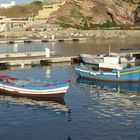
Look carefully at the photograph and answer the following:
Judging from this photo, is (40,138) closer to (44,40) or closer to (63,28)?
(44,40)

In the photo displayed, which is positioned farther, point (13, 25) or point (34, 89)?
point (13, 25)

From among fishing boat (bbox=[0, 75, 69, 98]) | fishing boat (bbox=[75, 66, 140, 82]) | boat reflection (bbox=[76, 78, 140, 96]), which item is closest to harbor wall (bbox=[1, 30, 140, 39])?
fishing boat (bbox=[75, 66, 140, 82])

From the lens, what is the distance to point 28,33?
161 metres

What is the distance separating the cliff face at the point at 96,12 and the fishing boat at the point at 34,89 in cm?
13045

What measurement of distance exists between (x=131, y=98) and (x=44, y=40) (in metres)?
87.0

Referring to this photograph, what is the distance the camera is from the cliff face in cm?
17862

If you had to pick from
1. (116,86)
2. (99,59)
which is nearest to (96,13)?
(99,59)

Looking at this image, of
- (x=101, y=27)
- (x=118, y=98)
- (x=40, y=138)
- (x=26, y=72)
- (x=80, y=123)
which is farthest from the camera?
(x=101, y=27)

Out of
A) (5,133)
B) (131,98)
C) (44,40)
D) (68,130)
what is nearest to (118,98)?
(131,98)

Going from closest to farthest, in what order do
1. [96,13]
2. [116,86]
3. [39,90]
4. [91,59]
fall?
[39,90] → [116,86] → [91,59] → [96,13]

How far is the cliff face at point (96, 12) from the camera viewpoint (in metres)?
179

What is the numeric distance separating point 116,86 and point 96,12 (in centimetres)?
12924

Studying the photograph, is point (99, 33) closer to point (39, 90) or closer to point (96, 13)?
point (96, 13)

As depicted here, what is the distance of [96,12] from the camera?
181 m
